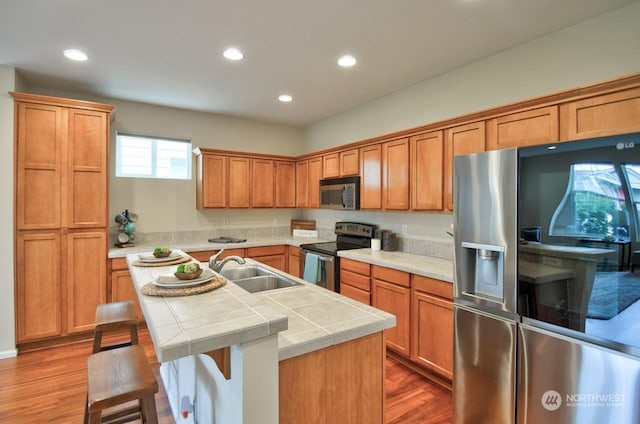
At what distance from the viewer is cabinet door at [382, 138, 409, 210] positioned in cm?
329

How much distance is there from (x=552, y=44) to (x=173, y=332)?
3.20 meters

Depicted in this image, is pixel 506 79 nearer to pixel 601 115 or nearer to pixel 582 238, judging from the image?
pixel 601 115

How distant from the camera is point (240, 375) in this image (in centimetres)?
107

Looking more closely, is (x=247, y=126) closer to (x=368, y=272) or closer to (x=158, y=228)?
(x=158, y=228)

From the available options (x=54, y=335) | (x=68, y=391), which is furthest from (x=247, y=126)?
(x=68, y=391)

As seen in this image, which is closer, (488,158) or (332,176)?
(488,158)

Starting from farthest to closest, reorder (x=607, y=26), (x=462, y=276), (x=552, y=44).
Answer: (x=552, y=44) → (x=607, y=26) → (x=462, y=276)

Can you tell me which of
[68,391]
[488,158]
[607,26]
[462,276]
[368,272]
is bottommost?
[68,391]

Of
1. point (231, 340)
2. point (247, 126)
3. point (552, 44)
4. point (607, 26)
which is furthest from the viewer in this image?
point (247, 126)

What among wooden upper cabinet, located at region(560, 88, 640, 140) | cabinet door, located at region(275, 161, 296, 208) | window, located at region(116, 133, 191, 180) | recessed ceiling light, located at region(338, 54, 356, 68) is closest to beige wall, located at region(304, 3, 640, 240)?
wooden upper cabinet, located at region(560, 88, 640, 140)

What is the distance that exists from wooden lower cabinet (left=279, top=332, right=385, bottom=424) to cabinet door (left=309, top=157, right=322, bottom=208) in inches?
A: 134

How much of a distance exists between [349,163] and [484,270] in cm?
242

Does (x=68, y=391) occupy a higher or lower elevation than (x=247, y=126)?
lower

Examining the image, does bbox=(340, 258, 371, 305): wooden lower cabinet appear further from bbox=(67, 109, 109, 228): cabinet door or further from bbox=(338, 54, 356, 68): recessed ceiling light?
bbox=(67, 109, 109, 228): cabinet door
